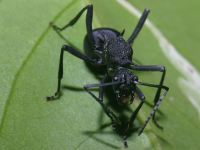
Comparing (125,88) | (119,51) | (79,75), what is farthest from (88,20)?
(125,88)

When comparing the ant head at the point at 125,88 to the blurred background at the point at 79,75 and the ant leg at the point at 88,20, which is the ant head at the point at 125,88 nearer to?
the blurred background at the point at 79,75

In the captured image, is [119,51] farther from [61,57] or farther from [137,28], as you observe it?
[61,57]

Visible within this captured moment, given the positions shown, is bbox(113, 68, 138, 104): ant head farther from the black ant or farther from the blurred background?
the blurred background

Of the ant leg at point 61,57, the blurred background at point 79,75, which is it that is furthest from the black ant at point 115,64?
the blurred background at point 79,75

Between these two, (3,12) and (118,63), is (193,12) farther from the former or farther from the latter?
(3,12)

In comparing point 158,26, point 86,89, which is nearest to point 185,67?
point 158,26

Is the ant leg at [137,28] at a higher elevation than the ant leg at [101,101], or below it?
higher
